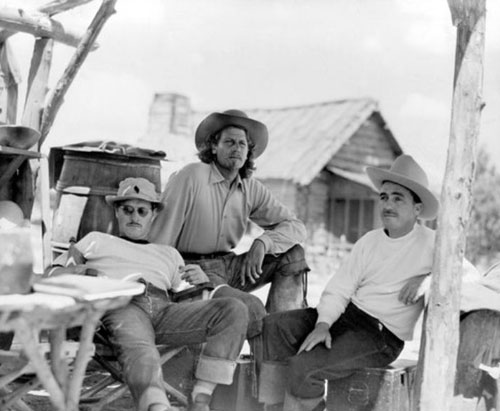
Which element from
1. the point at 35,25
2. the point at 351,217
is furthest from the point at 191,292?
the point at 351,217

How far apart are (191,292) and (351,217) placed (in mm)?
16183

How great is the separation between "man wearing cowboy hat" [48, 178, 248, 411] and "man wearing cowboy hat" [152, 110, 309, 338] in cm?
56

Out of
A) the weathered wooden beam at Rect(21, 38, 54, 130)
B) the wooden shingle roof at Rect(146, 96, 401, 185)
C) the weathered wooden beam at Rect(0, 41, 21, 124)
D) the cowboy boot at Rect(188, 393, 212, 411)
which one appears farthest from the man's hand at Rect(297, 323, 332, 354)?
the wooden shingle roof at Rect(146, 96, 401, 185)

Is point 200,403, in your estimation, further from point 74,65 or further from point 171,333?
point 74,65

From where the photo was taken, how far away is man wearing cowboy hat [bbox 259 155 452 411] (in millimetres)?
4379

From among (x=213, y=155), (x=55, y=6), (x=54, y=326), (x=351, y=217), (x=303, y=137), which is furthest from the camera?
(x=351, y=217)

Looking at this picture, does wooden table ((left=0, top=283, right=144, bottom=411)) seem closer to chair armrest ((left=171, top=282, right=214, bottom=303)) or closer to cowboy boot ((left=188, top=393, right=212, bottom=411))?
cowboy boot ((left=188, top=393, right=212, bottom=411))

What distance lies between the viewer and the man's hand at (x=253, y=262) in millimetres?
5375

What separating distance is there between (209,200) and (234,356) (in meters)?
1.51

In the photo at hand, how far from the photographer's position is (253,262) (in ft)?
17.6

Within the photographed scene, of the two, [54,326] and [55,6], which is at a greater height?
[55,6]

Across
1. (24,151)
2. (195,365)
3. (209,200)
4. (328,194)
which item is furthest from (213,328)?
(328,194)

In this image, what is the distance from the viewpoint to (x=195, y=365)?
4.68 m

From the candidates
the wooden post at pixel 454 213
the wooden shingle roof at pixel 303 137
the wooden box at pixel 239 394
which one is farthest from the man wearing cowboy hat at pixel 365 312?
the wooden shingle roof at pixel 303 137
